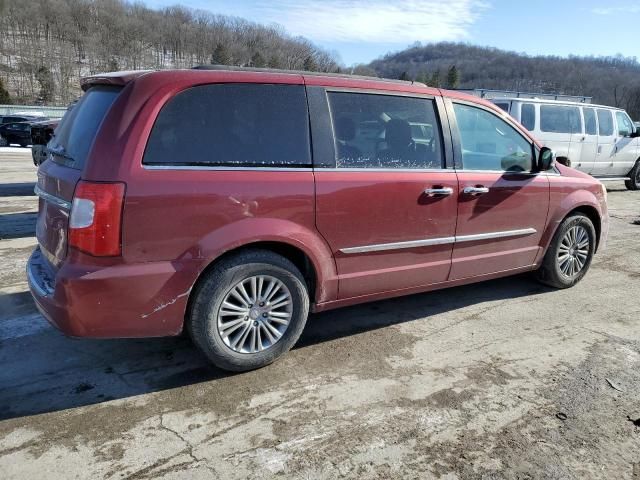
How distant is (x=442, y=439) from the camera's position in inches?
110

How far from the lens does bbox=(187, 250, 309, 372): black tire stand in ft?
10.4

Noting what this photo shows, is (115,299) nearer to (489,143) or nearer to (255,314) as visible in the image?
(255,314)

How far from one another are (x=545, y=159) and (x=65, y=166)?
382 cm

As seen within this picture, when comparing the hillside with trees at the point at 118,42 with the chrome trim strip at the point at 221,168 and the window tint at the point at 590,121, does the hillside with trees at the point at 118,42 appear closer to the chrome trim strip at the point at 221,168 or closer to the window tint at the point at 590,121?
the window tint at the point at 590,121

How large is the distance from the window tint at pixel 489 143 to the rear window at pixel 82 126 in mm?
2609

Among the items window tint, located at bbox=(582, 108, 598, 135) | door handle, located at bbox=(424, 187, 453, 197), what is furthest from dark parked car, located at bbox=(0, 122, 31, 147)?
door handle, located at bbox=(424, 187, 453, 197)

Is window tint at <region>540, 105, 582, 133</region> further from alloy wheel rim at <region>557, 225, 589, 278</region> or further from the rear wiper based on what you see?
the rear wiper

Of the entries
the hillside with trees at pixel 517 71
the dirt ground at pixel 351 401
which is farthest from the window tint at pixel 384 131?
the hillside with trees at pixel 517 71

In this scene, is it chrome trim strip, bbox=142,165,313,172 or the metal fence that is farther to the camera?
the metal fence

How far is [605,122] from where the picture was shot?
39.5 ft

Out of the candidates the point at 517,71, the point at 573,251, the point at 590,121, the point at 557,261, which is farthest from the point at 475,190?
the point at 517,71

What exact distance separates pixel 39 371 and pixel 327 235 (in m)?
2.05

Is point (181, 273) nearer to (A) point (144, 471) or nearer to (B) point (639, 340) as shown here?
(A) point (144, 471)

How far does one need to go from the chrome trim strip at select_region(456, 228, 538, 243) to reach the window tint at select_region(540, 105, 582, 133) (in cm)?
688
